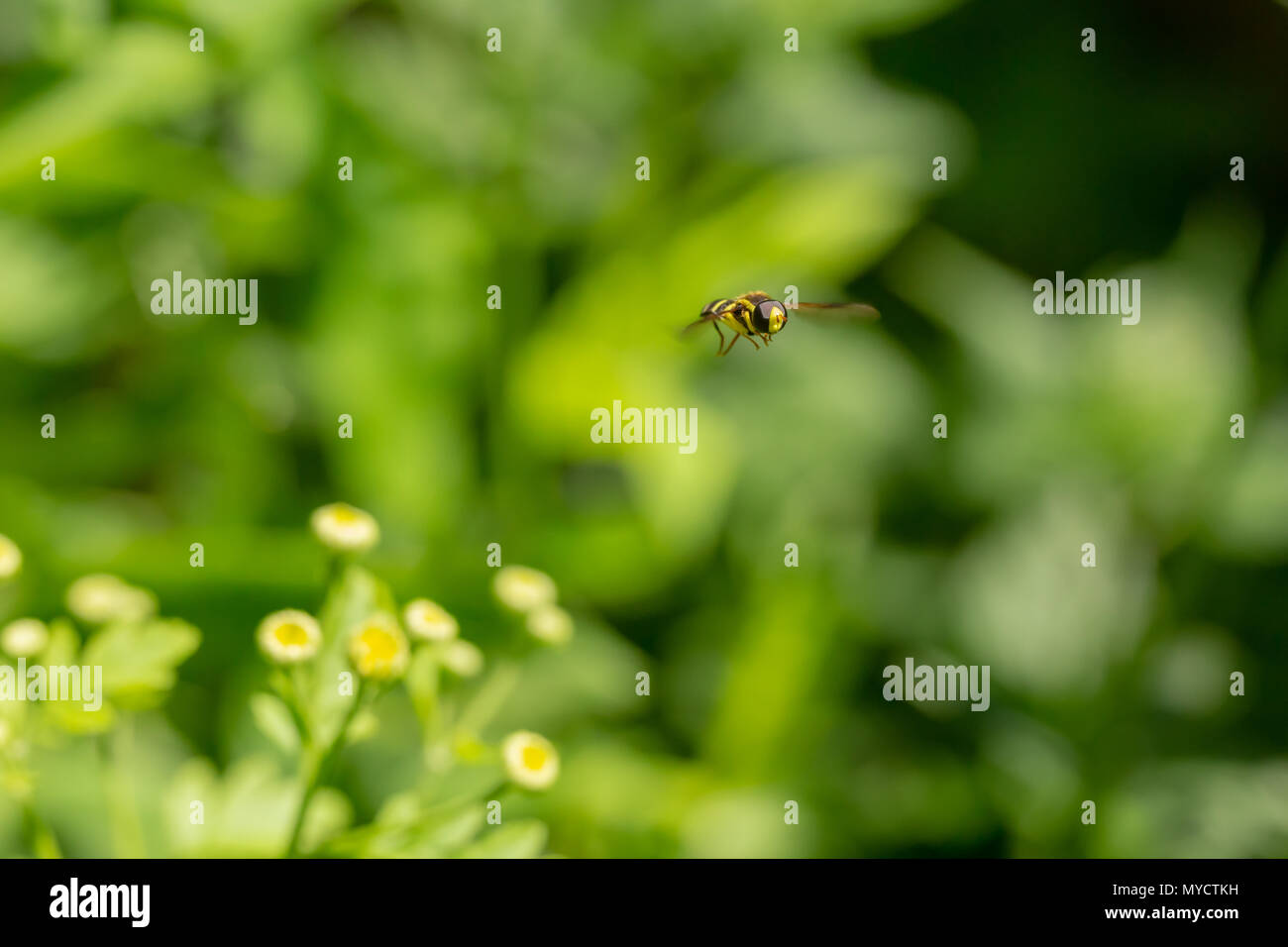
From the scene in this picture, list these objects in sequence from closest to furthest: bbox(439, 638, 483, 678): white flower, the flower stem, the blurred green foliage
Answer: the flower stem, bbox(439, 638, 483, 678): white flower, the blurred green foliage

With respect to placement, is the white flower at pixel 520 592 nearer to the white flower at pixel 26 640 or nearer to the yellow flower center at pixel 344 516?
the yellow flower center at pixel 344 516

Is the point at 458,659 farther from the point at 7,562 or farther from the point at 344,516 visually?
the point at 7,562

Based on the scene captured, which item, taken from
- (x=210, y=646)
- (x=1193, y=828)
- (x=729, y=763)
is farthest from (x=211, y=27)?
(x=1193, y=828)

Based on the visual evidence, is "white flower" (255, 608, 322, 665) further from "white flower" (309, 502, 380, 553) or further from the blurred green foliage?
the blurred green foliage

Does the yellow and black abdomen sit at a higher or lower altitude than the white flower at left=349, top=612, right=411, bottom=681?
higher

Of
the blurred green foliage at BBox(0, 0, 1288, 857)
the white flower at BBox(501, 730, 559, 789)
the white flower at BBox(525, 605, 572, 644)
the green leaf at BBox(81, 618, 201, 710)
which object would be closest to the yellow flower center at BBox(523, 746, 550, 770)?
the white flower at BBox(501, 730, 559, 789)

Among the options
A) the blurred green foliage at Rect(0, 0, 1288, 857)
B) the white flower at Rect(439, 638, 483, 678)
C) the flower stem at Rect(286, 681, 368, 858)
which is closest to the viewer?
the flower stem at Rect(286, 681, 368, 858)
